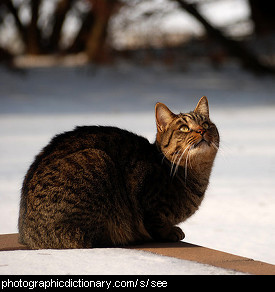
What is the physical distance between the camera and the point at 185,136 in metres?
3.71

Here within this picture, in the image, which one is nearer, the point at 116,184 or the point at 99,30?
the point at 116,184

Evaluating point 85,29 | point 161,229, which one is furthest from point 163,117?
point 85,29

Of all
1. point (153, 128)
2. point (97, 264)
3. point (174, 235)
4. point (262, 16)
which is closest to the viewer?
point (97, 264)

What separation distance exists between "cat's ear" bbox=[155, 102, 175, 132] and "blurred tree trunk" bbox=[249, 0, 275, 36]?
13823mm

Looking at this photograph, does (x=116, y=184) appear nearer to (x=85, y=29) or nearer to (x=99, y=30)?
(x=99, y=30)

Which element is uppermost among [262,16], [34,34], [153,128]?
[262,16]

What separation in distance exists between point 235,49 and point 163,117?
12.9 metres

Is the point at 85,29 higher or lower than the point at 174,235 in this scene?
higher

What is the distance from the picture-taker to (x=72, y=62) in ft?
53.5

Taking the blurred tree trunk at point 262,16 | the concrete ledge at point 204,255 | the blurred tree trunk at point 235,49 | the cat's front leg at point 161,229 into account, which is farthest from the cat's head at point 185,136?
the blurred tree trunk at point 262,16

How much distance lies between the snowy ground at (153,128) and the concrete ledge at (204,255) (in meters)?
0.14

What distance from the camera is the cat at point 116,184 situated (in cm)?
346

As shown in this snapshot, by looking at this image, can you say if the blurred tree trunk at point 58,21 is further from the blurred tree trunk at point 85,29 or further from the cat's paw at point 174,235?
the cat's paw at point 174,235

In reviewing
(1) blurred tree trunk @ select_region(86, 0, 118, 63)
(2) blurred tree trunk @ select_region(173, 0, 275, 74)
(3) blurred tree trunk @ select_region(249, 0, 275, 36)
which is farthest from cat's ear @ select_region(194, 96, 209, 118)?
(3) blurred tree trunk @ select_region(249, 0, 275, 36)
